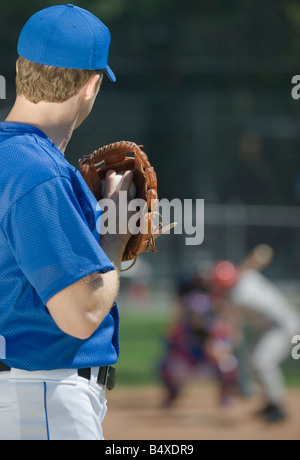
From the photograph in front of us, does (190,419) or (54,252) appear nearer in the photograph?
(54,252)

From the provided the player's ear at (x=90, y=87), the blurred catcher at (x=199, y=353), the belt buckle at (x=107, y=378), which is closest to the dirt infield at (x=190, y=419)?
the blurred catcher at (x=199, y=353)

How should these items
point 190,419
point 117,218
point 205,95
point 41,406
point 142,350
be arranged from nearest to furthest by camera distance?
point 41,406, point 117,218, point 190,419, point 142,350, point 205,95

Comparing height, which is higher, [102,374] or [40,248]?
[40,248]

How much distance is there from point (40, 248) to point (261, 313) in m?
5.21

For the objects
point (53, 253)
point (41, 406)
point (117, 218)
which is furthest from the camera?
point (117, 218)

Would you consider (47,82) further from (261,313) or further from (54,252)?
(261,313)

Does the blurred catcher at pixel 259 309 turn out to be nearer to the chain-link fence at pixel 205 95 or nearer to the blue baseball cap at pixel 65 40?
the blue baseball cap at pixel 65 40

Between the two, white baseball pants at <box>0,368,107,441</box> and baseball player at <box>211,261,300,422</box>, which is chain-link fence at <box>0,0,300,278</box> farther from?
white baseball pants at <box>0,368,107,441</box>

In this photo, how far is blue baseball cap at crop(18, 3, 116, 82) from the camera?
1.59 m

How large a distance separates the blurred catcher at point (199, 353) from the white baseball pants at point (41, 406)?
4.83 m

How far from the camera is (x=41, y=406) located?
5.17 feet

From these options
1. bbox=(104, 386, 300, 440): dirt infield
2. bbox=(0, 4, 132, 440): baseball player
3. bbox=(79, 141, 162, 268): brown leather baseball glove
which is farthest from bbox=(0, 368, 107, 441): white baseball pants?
bbox=(104, 386, 300, 440): dirt infield

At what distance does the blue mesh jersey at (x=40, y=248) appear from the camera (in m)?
1.47

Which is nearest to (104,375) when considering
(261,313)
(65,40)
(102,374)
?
(102,374)
